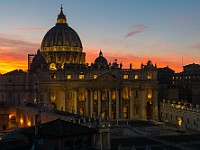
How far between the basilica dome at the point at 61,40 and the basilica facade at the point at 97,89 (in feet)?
21.4

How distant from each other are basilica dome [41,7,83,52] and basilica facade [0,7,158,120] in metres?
6.51

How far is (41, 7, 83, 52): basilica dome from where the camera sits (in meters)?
116

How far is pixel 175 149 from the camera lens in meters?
57.1

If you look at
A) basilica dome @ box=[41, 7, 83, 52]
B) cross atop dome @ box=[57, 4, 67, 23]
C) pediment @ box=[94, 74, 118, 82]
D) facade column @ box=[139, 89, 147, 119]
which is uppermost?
cross atop dome @ box=[57, 4, 67, 23]

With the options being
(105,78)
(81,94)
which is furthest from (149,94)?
(81,94)

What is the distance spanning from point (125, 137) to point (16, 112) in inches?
1449

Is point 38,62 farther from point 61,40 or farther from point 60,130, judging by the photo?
point 60,130

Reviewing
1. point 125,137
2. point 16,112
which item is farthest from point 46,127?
point 16,112

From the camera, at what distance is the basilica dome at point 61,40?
4577 inches

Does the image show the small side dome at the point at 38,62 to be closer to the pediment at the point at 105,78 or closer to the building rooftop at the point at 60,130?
the pediment at the point at 105,78

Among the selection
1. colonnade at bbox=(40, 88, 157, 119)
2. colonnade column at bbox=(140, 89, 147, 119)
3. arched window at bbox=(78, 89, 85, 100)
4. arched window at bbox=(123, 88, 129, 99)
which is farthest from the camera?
arched window at bbox=(123, 88, 129, 99)

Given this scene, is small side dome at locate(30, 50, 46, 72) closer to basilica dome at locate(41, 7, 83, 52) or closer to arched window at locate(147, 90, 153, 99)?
basilica dome at locate(41, 7, 83, 52)

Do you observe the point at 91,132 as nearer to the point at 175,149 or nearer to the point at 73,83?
the point at 175,149

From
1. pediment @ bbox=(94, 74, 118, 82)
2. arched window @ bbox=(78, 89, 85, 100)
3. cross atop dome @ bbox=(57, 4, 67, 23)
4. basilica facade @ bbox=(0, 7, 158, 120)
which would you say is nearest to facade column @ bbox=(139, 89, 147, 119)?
basilica facade @ bbox=(0, 7, 158, 120)
